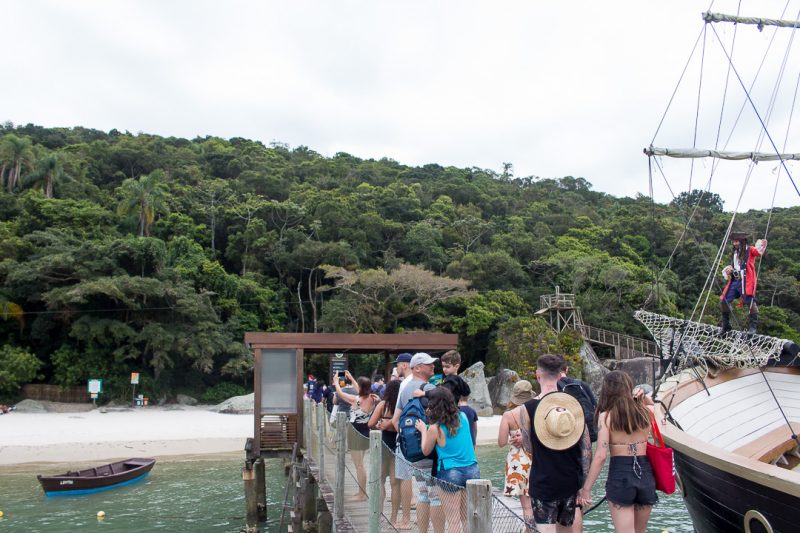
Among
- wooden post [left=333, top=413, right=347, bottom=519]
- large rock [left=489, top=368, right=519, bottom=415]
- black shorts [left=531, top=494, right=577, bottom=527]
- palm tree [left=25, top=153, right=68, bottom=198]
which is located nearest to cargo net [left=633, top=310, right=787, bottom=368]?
wooden post [left=333, top=413, right=347, bottom=519]

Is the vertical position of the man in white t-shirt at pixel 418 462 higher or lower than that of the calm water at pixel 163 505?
higher

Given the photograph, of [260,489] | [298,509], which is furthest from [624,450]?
[260,489]

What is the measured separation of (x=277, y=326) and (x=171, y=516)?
88.4 feet

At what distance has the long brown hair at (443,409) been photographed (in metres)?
5.25

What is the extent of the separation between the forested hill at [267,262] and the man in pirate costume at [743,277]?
13.7 m

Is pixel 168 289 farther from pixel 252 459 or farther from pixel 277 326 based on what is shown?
pixel 252 459

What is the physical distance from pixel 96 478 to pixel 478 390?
2067 centimetres

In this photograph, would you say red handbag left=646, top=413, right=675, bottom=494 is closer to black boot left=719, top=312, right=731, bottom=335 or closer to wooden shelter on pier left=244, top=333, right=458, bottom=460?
black boot left=719, top=312, right=731, bottom=335

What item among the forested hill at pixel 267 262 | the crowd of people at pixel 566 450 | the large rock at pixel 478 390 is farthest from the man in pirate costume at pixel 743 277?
the large rock at pixel 478 390

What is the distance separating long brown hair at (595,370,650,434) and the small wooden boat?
55.0 feet

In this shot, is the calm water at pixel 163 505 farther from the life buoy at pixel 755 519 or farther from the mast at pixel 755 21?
the mast at pixel 755 21

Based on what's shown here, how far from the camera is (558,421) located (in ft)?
15.0

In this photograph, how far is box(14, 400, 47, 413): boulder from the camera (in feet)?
103

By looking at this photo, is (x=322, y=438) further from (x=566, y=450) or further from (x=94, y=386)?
(x=94, y=386)
